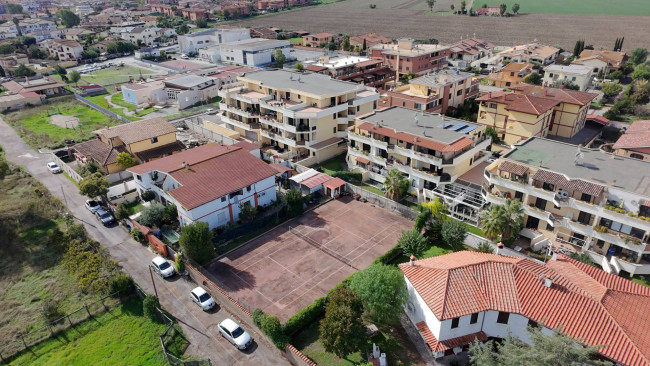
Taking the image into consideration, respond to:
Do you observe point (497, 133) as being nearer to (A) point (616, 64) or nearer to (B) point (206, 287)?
(B) point (206, 287)

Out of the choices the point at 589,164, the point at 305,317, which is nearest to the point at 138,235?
the point at 305,317

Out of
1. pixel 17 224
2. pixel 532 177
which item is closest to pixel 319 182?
pixel 532 177

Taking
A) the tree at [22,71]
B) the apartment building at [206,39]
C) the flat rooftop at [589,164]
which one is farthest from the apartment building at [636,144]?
the tree at [22,71]

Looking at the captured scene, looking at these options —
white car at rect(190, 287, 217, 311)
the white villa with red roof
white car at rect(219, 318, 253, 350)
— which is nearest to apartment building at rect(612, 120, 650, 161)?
the white villa with red roof

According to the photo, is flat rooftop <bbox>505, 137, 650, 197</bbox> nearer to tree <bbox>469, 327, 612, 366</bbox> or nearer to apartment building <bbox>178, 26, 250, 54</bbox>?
tree <bbox>469, 327, 612, 366</bbox>

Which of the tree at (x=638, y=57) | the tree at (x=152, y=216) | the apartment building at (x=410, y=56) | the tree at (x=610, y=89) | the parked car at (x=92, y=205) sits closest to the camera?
the tree at (x=152, y=216)

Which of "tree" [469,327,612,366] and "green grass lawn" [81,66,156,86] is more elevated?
"tree" [469,327,612,366]

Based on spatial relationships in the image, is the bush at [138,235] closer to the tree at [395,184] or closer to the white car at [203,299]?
the white car at [203,299]
